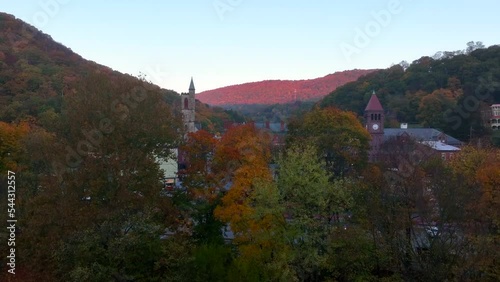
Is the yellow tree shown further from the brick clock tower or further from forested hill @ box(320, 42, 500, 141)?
forested hill @ box(320, 42, 500, 141)

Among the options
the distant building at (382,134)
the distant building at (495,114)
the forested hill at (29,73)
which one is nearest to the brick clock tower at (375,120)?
the distant building at (382,134)

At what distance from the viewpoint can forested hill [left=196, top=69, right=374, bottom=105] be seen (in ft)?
509

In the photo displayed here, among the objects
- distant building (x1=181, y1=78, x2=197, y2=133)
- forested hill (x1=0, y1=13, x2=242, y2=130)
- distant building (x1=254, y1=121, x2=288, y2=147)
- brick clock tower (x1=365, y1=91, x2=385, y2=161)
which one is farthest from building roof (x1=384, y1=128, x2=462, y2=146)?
forested hill (x1=0, y1=13, x2=242, y2=130)

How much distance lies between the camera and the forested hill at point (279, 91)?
15525 cm

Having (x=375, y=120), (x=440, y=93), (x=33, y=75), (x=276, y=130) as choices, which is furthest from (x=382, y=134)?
(x=33, y=75)

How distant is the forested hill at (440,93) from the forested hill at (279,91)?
1879 inches

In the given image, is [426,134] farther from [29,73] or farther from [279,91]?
[279,91]

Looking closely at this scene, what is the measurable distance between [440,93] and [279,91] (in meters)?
97.9

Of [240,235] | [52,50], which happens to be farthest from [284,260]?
[52,50]

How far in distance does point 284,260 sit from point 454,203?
7.07 m

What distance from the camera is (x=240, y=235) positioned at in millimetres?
19641

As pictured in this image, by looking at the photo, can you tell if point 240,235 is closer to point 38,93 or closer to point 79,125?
point 79,125

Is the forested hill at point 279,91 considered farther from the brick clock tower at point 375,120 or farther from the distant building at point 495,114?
the brick clock tower at point 375,120

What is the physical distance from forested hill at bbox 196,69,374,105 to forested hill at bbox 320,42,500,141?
157 feet
